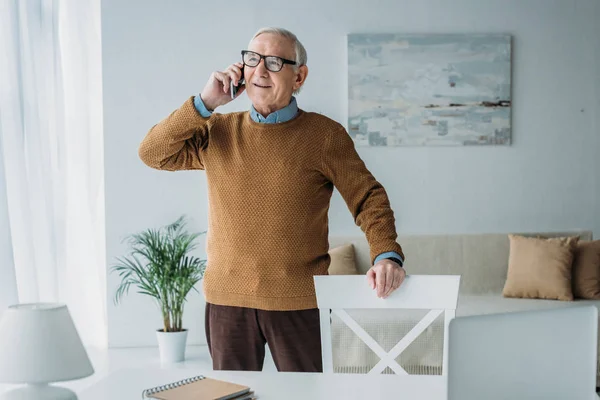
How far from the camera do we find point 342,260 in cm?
448

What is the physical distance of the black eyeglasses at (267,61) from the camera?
1982mm

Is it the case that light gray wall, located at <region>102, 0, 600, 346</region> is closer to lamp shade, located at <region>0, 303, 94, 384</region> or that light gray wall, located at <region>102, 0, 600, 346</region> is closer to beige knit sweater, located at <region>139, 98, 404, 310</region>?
beige knit sweater, located at <region>139, 98, 404, 310</region>

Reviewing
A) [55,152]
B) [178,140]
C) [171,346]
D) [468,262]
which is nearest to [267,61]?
[178,140]

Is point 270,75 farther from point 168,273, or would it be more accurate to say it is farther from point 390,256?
point 168,273

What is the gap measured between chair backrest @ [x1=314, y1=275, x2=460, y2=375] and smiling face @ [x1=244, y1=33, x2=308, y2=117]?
1.75 feet

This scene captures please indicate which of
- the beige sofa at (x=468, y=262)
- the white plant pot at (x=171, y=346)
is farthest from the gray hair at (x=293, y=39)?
the white plant pot at (x=171, y=346)

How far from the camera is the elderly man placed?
200 centimetres

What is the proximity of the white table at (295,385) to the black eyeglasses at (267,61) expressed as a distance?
2.74 feet

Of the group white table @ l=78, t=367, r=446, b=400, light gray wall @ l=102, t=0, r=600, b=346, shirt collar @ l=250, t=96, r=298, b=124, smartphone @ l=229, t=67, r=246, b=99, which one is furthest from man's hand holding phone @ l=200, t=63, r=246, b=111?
light gray wall @ l=102, t=0, r=600, b=346

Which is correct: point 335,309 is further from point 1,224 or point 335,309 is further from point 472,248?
point 472,248

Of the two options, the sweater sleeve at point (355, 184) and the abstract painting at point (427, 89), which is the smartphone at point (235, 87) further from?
the abstract painting at point (427, 89)

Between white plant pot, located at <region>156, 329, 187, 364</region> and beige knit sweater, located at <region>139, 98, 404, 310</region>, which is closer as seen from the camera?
beige knit sweater, located at <region>139, 98, 404, 310</region>

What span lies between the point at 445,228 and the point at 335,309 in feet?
10.5

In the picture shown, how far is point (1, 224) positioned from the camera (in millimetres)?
3109
